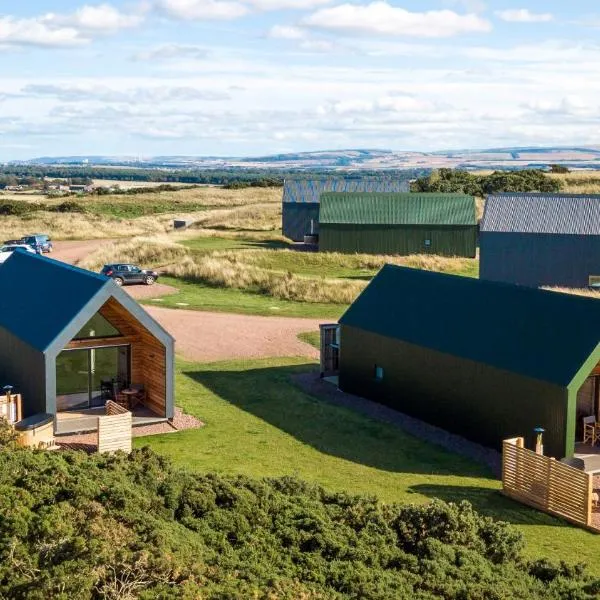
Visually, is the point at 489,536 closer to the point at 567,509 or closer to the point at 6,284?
the point at 567,509

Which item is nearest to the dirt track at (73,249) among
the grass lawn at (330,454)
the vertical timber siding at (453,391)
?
the grass lawn at (330,454)

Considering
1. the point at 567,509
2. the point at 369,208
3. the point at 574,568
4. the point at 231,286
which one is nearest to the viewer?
the point at 574,568

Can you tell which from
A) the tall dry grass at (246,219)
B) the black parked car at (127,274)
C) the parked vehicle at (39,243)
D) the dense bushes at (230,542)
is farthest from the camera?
the tall dry grass at (246,219)

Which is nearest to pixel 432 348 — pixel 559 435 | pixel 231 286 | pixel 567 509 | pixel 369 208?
pixel 559 435

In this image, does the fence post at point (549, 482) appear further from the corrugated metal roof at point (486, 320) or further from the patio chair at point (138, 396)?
the patio chair at point (138, 396)

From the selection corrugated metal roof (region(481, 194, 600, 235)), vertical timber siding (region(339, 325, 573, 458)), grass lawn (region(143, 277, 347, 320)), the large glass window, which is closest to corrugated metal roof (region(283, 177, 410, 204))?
corrugated metal roof (region(481, 194, 600, 235))

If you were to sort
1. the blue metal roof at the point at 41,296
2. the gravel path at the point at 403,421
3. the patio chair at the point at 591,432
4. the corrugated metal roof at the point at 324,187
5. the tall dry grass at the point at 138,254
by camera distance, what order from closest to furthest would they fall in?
the gravel path at the point at 403,421 < the patio chair at the point at 591,432 < the blue metal roof at the point at 41,296 < the tall dry grass at the point at 138,254 < the corrugated metal roof at the point at 324,187
